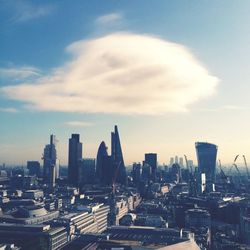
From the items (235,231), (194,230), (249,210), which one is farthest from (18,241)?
(249,210)

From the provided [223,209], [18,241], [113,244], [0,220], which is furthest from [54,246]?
[223,209]

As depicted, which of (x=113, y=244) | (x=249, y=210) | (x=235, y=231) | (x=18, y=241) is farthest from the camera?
(x=249, y=210)

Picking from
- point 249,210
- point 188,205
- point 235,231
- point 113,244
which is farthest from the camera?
point 188,205

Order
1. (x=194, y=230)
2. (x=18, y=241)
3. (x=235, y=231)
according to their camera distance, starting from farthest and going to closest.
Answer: (x=235, y=231)
(x=194, y=230)
(x=18, y=241)

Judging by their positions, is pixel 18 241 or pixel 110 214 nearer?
pixel 18 241

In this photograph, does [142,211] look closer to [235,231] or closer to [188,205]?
[188,205]

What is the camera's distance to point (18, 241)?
11081 centimetres

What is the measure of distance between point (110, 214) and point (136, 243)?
212 ft

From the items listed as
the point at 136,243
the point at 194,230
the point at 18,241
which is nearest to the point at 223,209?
the point at 194,230

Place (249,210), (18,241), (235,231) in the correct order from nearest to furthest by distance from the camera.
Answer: (18,241), (235,231), (249,210)

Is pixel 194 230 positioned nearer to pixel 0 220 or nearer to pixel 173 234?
pixel 173 234

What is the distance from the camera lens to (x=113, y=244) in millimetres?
99125

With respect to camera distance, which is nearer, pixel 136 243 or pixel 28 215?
pixel 136 243

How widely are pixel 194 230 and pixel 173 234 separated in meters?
22.0
